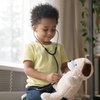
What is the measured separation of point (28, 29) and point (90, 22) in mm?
444

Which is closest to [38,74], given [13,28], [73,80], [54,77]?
[54,77]

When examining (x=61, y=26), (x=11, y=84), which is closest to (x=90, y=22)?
(x=61, y=26)

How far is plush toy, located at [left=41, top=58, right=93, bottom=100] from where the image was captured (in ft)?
3.91

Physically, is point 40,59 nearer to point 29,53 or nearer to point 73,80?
point 29,53

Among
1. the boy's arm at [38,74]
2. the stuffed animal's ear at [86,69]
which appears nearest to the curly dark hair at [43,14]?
the boy's arm at [38,74]

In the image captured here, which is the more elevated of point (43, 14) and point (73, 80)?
point (43, 14)

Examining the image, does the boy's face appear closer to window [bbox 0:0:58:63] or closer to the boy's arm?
the boy's arm

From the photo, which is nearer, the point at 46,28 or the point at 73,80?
the point at 73,80

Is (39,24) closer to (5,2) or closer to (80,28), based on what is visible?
(5,2)

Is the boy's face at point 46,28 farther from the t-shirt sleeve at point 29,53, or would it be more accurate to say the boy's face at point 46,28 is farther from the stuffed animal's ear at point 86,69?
the stuffed animal's ear at point 86,69

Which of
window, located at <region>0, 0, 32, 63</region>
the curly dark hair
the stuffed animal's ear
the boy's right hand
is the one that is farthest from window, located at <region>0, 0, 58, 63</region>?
A: the stuffed animal's ear

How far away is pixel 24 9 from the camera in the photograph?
1983 mm

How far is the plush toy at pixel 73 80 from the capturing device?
3.91 ft

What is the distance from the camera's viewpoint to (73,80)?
118 centimetres
